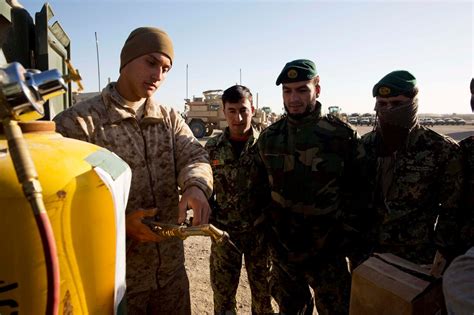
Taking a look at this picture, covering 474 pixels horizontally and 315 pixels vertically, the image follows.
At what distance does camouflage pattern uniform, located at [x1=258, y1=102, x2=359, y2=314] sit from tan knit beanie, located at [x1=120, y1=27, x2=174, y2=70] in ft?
4.21

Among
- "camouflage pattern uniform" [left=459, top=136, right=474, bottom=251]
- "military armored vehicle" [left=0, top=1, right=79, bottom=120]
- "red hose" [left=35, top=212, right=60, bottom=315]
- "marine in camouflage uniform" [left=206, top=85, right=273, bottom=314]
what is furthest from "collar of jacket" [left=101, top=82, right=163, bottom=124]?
"camouflage pattern uniform" [left=459, top=136, right=474, bottom=251]

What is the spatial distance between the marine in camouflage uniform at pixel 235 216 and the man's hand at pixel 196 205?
156 centimetres

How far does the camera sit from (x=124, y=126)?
1652 mm

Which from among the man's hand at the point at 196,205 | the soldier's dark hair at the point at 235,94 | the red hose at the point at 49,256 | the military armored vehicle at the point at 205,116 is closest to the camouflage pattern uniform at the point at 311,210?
the soldier's dark hair at the point at 235,94

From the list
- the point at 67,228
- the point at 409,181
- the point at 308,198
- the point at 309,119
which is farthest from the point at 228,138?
the point at 67,228

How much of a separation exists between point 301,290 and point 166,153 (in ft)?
5.18

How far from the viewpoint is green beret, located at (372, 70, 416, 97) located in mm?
2498

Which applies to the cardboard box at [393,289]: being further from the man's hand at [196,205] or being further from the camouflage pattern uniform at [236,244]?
the camouflage pattern uniform at [236,244]

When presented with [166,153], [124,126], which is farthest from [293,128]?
[124,126]

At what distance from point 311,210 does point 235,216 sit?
3.16 feet

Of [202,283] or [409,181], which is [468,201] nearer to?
[409,181]

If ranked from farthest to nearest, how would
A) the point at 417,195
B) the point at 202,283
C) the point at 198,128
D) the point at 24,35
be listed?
the point at 198,128 → the point at 202,283 → the point at 417,195 → the point at 24,35

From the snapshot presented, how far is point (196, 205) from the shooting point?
4.33ft

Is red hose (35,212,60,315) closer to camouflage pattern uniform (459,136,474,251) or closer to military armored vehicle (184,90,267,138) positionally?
camouflage pattern uniform (459,136,474,251)
